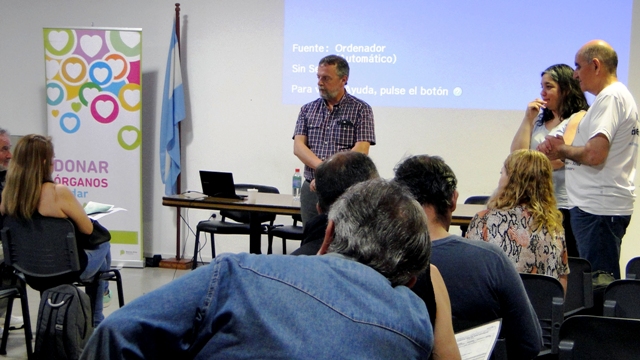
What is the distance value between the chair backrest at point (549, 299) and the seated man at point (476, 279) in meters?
0.57

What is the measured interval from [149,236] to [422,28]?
10.4 ft

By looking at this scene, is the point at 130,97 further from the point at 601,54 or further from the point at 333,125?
the point at 601,54

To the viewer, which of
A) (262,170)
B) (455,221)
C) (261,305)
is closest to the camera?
(261,305)

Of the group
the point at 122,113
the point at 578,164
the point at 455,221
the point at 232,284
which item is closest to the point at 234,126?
the point at 122,113

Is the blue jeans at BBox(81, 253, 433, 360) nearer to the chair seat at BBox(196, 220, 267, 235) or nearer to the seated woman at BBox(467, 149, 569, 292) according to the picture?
the seated woman at BBox(467, 149, 569, 292)

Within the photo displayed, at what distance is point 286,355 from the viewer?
3.22ft

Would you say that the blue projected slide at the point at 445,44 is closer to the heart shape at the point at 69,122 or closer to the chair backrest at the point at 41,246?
the heart shape at the point at 69,122

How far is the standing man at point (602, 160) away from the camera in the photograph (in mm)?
3324

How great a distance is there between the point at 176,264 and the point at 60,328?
116 inches

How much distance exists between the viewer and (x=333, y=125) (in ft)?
13.8

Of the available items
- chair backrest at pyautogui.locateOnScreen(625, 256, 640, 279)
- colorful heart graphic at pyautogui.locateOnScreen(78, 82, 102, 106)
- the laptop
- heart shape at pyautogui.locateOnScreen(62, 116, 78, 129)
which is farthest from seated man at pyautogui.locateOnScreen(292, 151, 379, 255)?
heart shape at pyautogui.locateOnScreen(62, 116, 78, 129)

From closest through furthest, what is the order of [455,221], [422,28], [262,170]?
[455,221] < [422,28] < [262,170]

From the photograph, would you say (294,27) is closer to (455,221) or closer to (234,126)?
(234,126)

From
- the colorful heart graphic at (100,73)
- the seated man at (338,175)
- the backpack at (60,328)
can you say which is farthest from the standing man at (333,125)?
the colorful heart graphic at (100,73)
